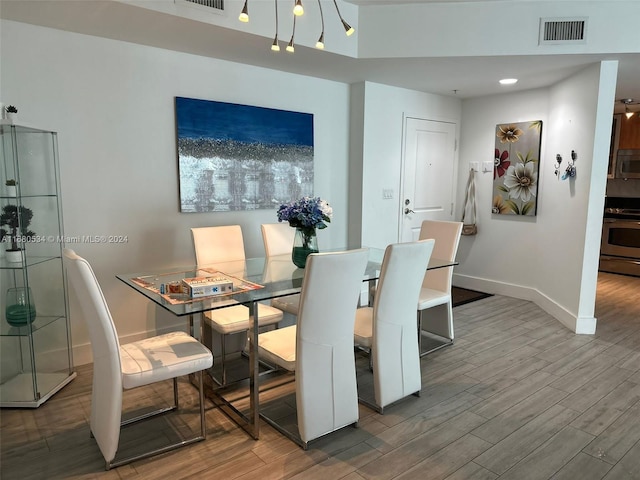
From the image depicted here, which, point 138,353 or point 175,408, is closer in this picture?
point 138,353

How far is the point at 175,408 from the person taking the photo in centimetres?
266

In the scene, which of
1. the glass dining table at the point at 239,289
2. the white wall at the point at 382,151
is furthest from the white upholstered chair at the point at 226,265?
the white wall at the point at 382,151

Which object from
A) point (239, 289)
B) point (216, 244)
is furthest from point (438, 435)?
point (216, 244)

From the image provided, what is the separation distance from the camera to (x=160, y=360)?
7.14ft

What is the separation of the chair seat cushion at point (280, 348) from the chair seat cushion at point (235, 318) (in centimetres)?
29

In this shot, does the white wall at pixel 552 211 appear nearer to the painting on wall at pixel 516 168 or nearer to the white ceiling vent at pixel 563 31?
the painting on wall at pixel 516 168

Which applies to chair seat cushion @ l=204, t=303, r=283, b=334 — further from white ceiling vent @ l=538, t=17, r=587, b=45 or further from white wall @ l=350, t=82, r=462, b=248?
white ceiling vent @ l=538, t=17, r=587, b=45

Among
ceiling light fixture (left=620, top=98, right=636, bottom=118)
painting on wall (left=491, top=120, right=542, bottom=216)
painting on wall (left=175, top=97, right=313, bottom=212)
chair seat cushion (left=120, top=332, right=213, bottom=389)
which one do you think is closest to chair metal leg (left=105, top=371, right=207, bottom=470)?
chair seat cushion (left=120, top=332, right=213, bottom=389)

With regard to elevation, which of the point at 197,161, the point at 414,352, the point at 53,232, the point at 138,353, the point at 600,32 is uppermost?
the point at 600,32

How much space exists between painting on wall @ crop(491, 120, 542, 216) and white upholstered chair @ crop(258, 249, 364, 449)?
3.41m

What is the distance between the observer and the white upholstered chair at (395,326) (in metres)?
2.46

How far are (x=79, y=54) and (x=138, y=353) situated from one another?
2.14 metres

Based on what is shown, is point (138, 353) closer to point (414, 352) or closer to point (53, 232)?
point (53, 232)

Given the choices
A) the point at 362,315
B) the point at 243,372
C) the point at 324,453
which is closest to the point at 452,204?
the point at 362,315
